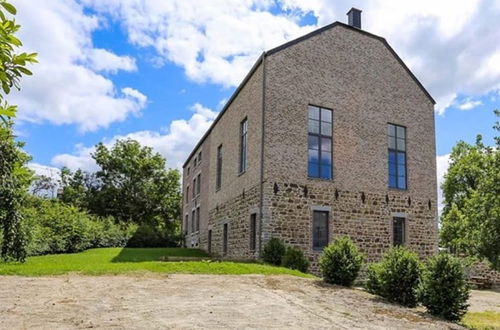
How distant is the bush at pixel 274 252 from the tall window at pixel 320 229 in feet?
6.32

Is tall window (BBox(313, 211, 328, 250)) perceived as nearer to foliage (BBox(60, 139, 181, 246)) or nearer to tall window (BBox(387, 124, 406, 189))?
tall window (BBox(387, 124, 406, 189))

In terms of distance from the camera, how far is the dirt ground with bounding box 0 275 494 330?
7875 mm

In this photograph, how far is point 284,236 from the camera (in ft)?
57.2

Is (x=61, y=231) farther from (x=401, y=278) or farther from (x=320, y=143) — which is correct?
(x=401, y=278)

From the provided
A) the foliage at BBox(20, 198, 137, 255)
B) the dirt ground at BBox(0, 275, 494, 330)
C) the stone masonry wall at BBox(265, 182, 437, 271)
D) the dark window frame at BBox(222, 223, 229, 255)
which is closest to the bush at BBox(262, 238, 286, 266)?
the stone masonry wall at BBox(265, 182, 437, 271)

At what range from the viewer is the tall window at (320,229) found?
18061mm

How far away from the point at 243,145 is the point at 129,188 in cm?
2910

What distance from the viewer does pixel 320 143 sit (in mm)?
18906

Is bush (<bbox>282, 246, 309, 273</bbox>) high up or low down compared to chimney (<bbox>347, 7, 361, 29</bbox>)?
down

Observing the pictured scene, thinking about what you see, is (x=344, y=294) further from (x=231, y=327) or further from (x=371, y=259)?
(x=371, y=259)

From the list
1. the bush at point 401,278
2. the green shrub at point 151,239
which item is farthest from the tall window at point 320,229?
the green shrub at point 151,239

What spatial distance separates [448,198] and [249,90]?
26258mm

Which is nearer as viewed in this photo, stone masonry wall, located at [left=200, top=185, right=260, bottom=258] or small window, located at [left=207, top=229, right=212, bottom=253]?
stone masonry wall, located at [left=200, top=185, right=260, bottom=258]

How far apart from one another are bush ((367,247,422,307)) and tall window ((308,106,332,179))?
7032 millimetres
